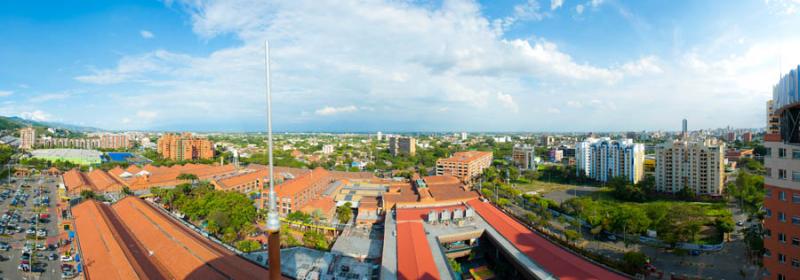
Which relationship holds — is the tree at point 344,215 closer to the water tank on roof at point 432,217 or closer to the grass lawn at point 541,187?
the water tank on roof at point 432,217

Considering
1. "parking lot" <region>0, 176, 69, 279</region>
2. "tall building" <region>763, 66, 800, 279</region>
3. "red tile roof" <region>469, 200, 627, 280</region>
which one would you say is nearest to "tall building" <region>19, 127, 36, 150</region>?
"parking lot" <region>0, 176, 69, 279</region>

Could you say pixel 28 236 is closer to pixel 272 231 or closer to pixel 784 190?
pixel 272 231

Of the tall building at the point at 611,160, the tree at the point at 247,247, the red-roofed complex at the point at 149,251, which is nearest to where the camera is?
the red-roofed complex at the point at 149,251

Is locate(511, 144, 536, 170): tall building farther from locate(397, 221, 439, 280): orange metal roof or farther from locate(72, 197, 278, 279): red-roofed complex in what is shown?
locate(72, 197, 278, 279): red-roofed complex

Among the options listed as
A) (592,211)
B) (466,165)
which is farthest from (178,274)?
(466,165)

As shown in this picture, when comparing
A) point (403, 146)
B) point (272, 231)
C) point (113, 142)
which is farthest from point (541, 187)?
point (113, 142)

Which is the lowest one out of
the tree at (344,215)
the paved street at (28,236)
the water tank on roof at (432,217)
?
the paved street at (28,236)

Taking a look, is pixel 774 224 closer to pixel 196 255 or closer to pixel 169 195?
pixel 196 255

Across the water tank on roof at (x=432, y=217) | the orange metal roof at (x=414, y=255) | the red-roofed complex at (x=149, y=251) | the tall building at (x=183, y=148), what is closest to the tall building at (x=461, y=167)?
the water tank on roof at (x=432, y=217)
